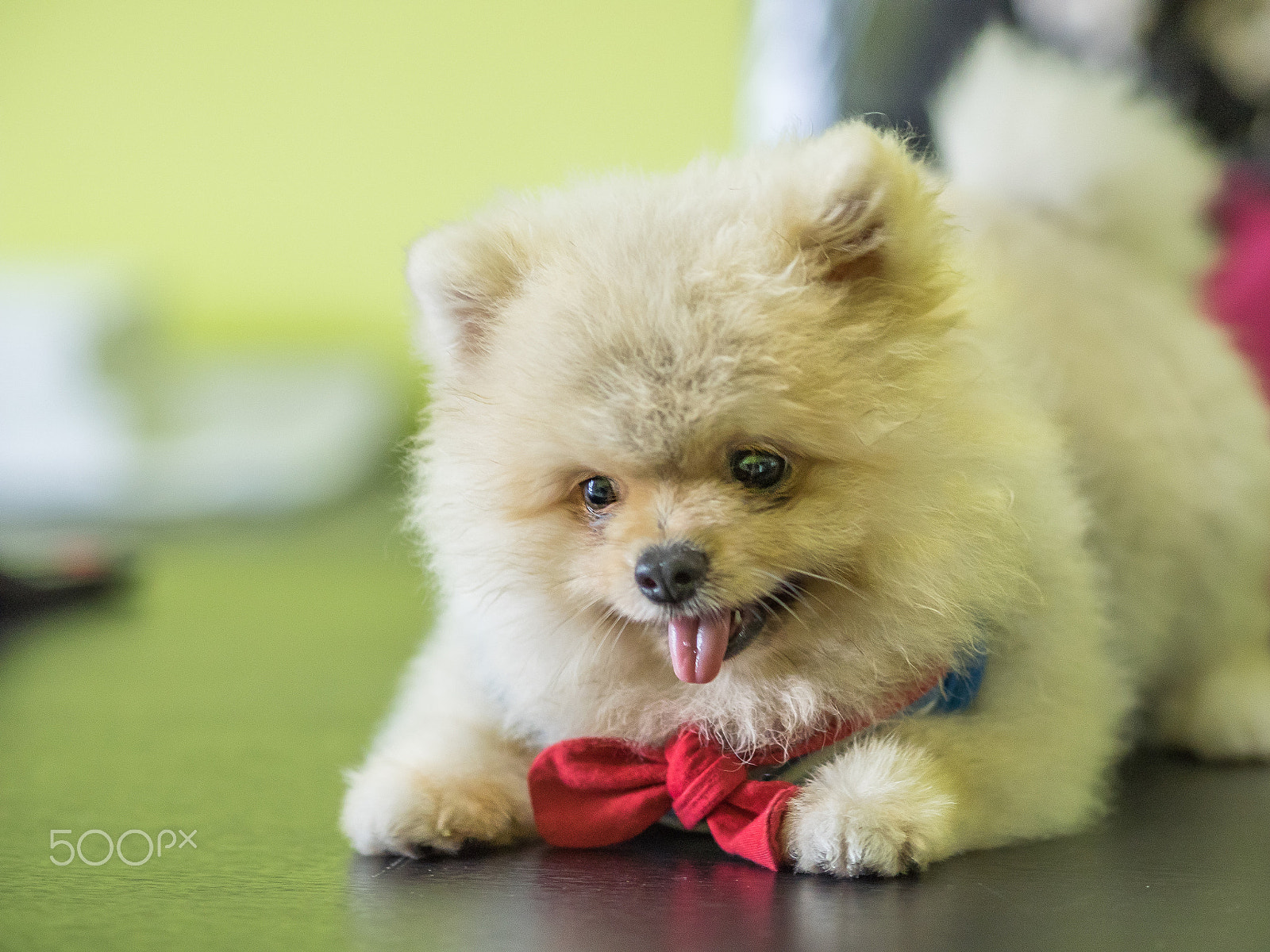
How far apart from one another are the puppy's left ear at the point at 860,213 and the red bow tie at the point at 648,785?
0.44 metres

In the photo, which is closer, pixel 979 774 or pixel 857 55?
pixel 979 774

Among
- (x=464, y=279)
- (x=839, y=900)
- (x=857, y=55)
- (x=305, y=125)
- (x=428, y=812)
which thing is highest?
(x=305, y=125)

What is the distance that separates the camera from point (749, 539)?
117 cm

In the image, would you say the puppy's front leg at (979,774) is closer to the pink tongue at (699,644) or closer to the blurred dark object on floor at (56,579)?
the pink tongue at (699,644)

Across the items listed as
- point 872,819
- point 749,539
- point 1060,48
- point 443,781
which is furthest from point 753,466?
point 1060,48

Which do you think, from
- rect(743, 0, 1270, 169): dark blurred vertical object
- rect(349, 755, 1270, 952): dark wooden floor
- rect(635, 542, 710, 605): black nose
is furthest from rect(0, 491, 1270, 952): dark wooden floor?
rect(743, 0, 1270, 169): dark blurred vertical object

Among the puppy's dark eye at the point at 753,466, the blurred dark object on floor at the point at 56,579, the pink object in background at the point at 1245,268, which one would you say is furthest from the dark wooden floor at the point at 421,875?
the pink object in background at the point at 1245,268

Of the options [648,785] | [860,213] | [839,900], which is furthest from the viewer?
[648,785]

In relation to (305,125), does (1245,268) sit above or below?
below

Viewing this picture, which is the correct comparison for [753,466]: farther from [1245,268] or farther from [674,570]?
[1245,268]

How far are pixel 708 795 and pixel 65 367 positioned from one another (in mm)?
4962

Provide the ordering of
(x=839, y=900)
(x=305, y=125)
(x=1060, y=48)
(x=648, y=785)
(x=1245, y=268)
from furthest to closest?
(x=305, y=125)
(x=1060, y=48)
(x=1245, y=268)
(x=648, y=785)
(x=839, y=900)

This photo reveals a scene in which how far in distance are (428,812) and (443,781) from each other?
6 cm

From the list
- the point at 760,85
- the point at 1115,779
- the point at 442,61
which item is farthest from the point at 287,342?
the point at 1115,779
